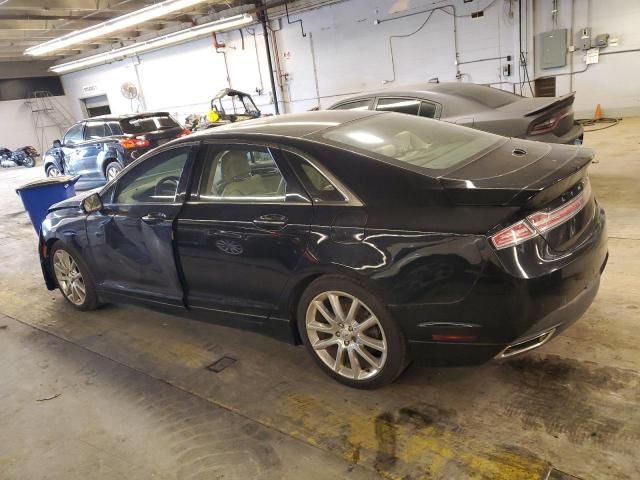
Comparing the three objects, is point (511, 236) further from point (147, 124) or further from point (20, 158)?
point (20, 158)

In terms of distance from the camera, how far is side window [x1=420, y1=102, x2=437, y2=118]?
5504 mm

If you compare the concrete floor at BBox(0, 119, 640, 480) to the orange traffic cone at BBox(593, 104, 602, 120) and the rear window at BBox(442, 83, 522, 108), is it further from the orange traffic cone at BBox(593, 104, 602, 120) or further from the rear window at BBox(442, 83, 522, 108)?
the orange traffic cone at BBox(593, 104, 602, 120)

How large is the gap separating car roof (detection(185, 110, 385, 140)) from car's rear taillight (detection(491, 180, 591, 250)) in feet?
4.01

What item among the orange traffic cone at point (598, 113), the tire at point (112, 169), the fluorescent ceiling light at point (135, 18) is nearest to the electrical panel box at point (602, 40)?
the orange traffic cone at point (598, 113)

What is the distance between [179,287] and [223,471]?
1365 millimetres

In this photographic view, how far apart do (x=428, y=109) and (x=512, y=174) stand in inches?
137

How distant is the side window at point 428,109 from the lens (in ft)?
18.1

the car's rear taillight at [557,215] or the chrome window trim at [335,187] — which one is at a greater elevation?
the chrome window trim at [335,187]

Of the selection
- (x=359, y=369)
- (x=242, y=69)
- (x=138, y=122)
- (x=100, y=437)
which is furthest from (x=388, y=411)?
(x=242, y=69)

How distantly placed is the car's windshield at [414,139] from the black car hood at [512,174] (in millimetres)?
145

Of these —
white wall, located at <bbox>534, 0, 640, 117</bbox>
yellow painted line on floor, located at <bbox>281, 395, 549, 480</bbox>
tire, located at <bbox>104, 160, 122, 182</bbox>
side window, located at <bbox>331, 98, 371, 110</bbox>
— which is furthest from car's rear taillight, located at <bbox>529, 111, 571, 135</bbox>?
tire, located at <bbox>104, 160, 122, 182</bbox>

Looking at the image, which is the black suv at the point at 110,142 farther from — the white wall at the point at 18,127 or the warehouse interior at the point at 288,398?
the white wall at the point at 18,127

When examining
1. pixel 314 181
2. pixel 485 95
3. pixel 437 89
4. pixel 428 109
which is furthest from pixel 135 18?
pixel 314 181

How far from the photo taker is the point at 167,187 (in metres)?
3.33
